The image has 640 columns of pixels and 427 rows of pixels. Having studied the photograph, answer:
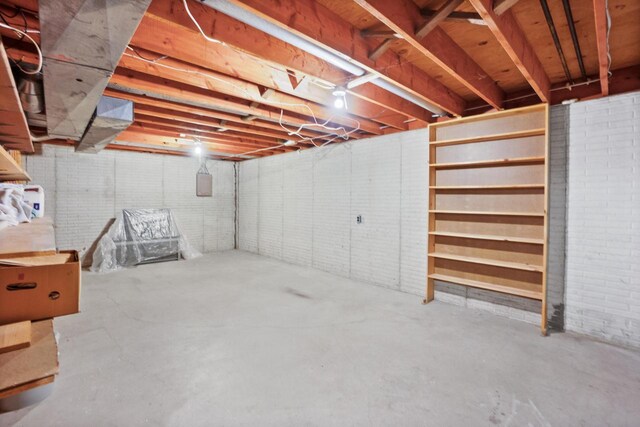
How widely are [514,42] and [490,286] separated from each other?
91.6 inches

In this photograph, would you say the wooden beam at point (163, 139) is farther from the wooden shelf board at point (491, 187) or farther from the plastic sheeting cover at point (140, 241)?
the wooden shelf board at point (491, 187)

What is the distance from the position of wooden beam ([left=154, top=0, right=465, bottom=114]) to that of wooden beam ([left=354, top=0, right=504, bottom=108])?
1.02ft

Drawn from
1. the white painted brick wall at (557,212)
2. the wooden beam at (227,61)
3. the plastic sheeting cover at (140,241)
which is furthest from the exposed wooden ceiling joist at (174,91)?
the plastic sheeting cover at (140,241)

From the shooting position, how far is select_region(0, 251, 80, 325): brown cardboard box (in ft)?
3.49

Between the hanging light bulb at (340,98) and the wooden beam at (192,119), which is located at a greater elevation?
the wooden beam at (192,119)

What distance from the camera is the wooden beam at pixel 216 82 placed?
2.11 m

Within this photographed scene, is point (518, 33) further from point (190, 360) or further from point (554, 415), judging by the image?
point (190, 360)

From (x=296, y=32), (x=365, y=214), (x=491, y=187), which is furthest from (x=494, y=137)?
(x=296, y=32)

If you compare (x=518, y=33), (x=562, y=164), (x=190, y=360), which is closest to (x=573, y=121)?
(x=562, y=164)

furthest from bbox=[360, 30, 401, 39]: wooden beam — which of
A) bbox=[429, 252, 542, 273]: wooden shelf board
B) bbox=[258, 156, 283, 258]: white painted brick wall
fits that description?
bbox=[258, 156, 283, 258]: white painted brick wall

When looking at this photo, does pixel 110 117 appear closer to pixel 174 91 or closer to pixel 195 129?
pixel 174 91

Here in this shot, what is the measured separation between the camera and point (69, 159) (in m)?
5.30

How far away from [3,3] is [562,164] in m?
4.22

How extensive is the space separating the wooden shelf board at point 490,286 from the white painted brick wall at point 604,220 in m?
0.35
